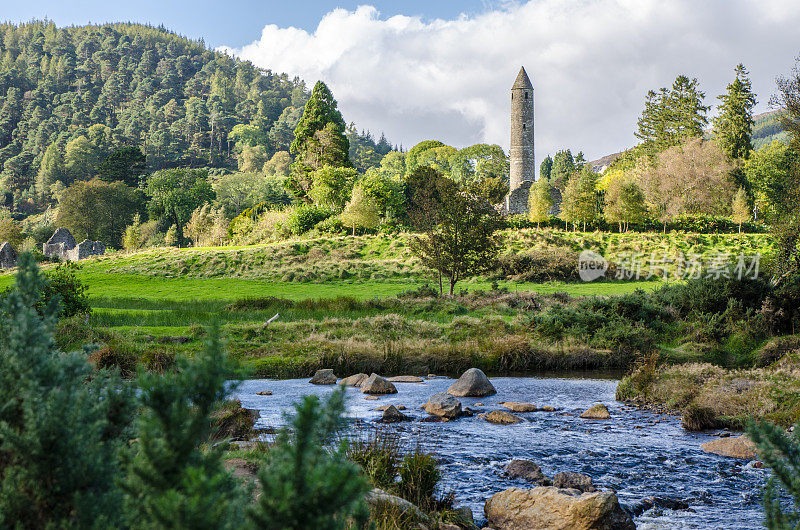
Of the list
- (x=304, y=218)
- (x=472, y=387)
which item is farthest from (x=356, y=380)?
(x=304, y=218)

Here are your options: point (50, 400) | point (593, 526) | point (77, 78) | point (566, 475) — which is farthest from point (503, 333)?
point (77, 78)

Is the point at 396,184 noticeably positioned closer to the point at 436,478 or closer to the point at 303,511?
the point at 436,478

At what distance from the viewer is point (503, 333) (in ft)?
72.4

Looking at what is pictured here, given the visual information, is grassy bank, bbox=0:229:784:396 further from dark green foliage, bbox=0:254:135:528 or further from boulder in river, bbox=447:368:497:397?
dark green foliage, bbox=0:254:135:528

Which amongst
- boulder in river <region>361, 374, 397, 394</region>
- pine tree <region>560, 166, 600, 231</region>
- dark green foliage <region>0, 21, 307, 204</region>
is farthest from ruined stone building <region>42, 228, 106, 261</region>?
boulder in river <region>361, 374, 397, 394</region>

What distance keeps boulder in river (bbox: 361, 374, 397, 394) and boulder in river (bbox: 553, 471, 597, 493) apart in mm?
7181

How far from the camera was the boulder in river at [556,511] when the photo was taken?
6957 millimetres

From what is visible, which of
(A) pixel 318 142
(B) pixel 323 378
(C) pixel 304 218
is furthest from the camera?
(A) pixel 318 142

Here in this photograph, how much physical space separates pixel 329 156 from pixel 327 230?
790 inches

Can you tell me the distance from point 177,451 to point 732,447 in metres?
10.5

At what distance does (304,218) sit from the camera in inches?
2360

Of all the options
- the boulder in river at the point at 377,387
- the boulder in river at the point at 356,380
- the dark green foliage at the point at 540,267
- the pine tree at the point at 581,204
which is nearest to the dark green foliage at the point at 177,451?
the boulder in river at the point at 377,387

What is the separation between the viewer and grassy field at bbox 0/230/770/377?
19.3 meters

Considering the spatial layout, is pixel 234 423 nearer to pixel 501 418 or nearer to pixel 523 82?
pixel 501 418
